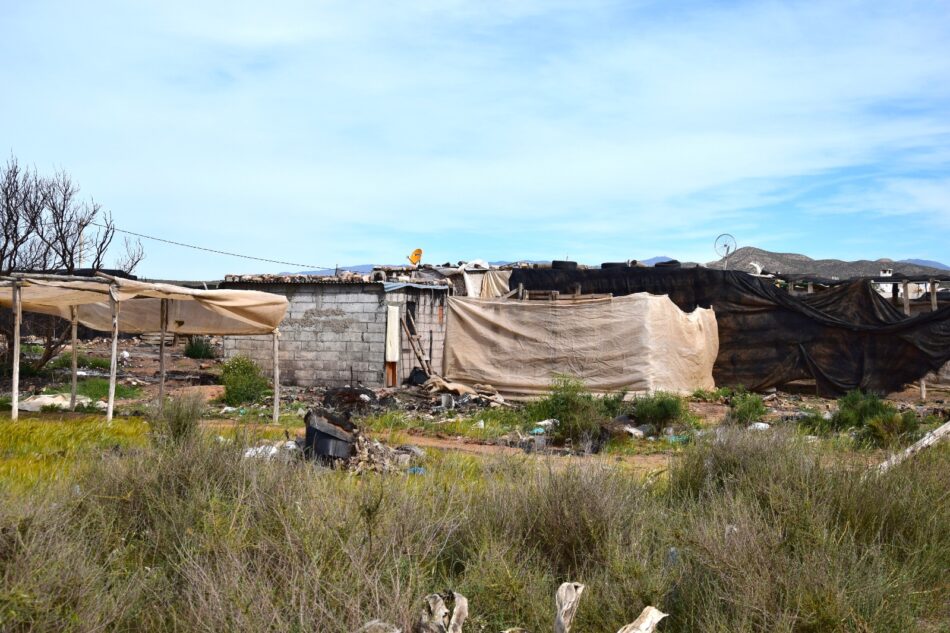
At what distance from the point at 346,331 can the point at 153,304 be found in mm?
5570

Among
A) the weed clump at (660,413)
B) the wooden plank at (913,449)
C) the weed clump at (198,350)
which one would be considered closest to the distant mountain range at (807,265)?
the weed clump at (198,350)

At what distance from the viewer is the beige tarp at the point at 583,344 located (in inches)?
710

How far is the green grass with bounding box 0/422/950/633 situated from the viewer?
3961 millimetres

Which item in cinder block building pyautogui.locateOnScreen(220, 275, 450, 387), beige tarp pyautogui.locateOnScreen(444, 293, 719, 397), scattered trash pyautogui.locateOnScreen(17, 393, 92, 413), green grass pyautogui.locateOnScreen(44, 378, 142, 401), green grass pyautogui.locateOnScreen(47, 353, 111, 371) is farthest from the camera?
green grass pyautogui.locateOnScreen(47, 353, 111, 371)

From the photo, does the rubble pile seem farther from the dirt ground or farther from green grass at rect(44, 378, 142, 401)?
green grass at rect(44, 378, 142, 401)

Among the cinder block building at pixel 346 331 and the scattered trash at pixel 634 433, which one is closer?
the scattered trash at pixel 634 433

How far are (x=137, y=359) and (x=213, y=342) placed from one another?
12.4ft

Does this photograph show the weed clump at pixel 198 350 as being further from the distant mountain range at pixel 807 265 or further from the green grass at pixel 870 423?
the green grass at pixel 870 423

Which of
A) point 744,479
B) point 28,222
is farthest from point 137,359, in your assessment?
point 744,479

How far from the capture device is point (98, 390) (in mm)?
18219

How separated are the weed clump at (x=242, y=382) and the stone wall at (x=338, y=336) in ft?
3.78

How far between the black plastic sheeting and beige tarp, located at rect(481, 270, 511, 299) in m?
1.79

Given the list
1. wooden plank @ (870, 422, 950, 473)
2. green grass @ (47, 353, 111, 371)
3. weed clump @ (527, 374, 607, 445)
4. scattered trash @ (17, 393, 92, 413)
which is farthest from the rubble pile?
green grass @ (47, 353, 111, 371)

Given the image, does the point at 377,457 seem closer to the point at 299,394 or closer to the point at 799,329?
the point at 299,394
